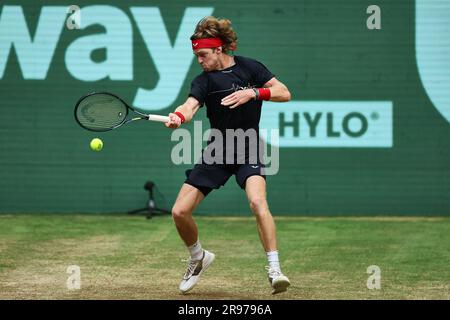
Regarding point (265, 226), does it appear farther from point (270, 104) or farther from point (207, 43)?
point (270, 104)

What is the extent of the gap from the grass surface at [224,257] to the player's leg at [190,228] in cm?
15

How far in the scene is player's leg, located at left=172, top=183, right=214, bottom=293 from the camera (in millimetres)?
7227

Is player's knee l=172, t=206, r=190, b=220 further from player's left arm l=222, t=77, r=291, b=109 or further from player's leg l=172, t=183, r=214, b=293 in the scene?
player's left arm l=222, t=77, r=291, b=109

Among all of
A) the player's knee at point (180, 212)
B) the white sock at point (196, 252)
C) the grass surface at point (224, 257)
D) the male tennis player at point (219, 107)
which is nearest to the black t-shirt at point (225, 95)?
the male tennis player at point (219, 107)

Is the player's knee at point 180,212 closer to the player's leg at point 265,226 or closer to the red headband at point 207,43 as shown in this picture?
the player's leg at point 265,226

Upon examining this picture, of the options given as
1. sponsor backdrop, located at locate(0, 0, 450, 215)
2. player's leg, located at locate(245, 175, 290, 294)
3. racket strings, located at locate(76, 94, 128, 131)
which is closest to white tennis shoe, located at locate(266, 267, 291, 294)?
player's leg, located at locate(245, 175, 290, 294)

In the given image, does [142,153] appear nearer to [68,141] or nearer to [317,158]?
[68,141]

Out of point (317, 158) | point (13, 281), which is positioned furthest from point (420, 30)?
point (13, 281)

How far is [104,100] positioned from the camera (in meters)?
7.30

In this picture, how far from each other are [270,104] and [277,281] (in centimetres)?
625

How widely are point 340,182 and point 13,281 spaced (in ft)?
20.2

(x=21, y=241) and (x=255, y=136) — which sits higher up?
(x=255, y=136)

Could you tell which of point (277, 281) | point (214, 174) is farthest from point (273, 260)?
point (214, 174)

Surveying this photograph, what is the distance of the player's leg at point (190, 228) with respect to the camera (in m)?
7.23
